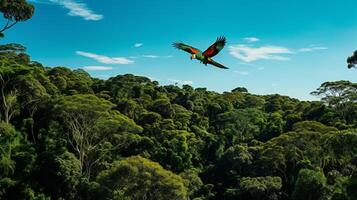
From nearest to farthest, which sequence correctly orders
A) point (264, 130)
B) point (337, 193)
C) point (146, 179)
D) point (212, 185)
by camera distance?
point (337, 193), point (146, 179), point (212, 185), point (264, 130)

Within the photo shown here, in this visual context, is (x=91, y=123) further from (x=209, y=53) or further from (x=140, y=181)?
(x=209, y=53)

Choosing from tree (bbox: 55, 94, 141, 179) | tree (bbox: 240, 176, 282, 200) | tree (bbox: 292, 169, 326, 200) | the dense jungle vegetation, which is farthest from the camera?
tree (bbox: 240, 176, 282, 200)

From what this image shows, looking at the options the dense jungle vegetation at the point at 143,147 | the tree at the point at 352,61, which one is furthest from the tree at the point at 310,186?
the tree at the point at 352,61

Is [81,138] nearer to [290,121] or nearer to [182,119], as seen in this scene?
[182,119]

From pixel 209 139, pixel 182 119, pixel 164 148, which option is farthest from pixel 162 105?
pixel 164 148

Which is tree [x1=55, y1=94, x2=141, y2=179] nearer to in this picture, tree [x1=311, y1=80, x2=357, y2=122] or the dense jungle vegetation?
the dense jungle vegetation

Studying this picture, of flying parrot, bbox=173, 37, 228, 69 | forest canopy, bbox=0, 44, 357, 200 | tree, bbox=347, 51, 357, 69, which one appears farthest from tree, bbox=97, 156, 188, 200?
flying parrot, bbox=173, 37, 228, 69
